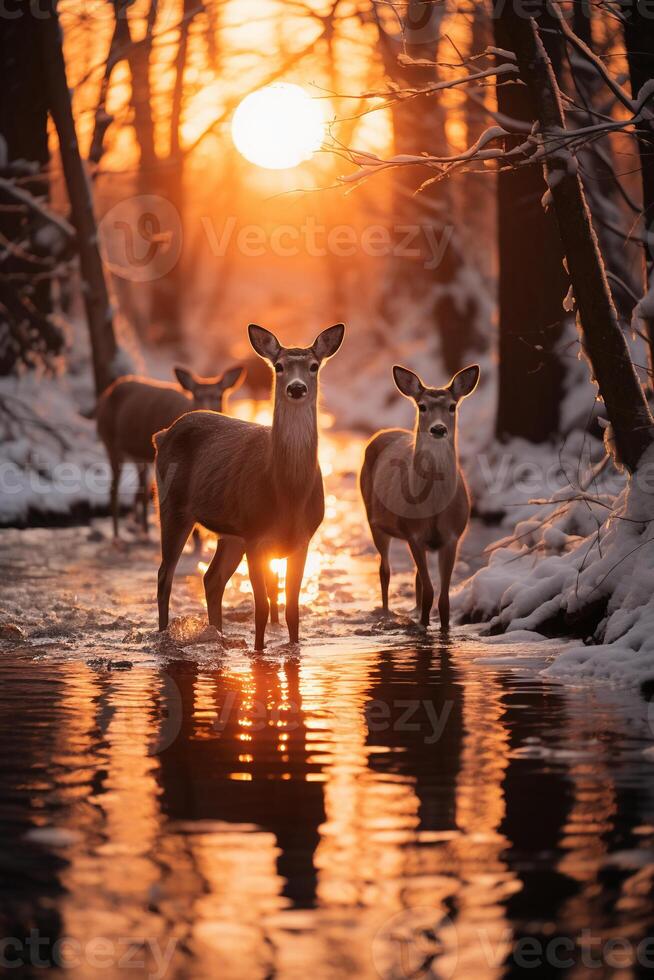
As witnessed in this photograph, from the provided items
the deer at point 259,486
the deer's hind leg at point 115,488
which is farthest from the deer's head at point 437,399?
the deer's hind leg at point 115,488

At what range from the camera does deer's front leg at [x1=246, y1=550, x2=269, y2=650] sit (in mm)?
10512

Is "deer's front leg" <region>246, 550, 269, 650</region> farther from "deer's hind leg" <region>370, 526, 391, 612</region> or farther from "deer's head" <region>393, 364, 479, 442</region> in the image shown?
"deer's hind leg" <region>370, 526, 391, 612</region>

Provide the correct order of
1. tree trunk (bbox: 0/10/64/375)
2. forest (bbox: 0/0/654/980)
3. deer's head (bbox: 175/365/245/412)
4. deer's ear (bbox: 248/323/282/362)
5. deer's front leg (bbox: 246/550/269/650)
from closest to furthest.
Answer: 1. forest (bbox: 0/0/654/980)
2. deer's front leg (bbox: 246/550/269/650)
3. deer's ear (bbox: 248/323/282/362)
4. deer's head (bbox: 175/365/245/412)
5. tree trunk (bbox: 0/10/64/375)

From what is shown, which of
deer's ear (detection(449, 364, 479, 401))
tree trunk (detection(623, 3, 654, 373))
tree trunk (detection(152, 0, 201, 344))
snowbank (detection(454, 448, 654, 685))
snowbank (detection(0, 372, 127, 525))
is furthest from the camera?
tree trunk (detection(152, 0, 201, 344))

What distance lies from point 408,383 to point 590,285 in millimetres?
2381

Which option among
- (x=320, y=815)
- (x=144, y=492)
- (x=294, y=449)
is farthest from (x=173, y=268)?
(x=320, y=815)

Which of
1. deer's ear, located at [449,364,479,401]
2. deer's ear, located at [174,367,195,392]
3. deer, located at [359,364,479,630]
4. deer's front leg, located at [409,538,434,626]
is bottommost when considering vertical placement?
deer's front leg, located at [409,538,434,626]

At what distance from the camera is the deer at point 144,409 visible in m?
19.4

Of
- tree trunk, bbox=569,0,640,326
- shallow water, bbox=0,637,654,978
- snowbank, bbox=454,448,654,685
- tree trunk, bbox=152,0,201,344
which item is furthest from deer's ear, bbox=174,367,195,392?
tree trunk, bbox=152,0,201,344

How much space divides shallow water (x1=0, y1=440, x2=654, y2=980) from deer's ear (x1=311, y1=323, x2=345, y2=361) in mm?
2065

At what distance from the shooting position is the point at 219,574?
11555 mm

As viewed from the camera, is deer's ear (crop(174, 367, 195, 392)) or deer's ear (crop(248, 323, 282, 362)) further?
deer's ear (crop(174, 367, 195, 392))

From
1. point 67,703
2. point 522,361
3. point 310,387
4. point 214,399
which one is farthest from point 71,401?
point 67,703

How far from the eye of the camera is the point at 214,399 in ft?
63.2
